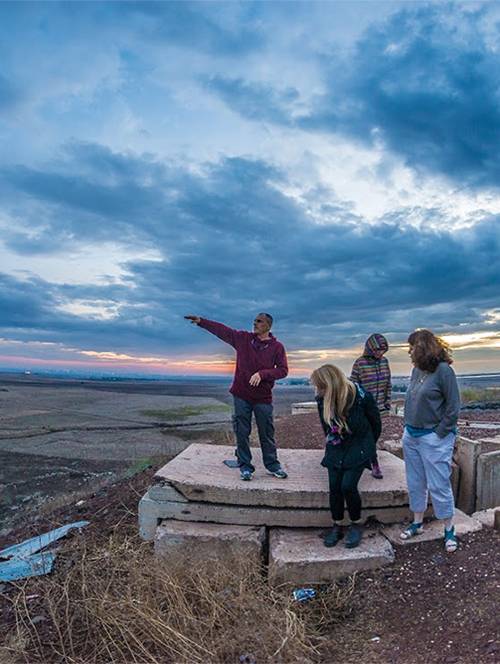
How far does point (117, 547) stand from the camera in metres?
5.85

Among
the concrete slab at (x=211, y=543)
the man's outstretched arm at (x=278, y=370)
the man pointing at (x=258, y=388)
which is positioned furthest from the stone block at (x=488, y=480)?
the concrete slab at (x=211, y=543)

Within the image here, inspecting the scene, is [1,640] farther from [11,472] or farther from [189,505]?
[11,472]

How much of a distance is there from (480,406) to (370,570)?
575 inches

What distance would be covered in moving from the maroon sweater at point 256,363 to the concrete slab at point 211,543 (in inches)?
56.0

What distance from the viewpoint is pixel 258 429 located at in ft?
20.0

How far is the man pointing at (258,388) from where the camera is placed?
601 cm

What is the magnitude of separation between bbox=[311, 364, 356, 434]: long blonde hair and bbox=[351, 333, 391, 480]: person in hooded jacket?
0.94 metres

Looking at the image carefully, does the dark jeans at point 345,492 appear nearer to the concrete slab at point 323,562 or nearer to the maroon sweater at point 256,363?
the concrete slab at point 323,562

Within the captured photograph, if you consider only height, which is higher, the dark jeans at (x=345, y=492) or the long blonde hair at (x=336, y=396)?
the long blonde hair at (x=336, y=396)

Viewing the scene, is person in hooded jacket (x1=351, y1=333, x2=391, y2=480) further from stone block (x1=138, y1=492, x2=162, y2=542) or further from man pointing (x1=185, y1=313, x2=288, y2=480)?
stone block (x1=138, y1=492, x2=162, y2=542)

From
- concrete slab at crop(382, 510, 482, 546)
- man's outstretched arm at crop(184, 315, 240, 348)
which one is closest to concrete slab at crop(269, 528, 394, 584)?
concrete slab at crop(382, 510, 482, 546)

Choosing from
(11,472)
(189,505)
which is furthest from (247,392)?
(11,472)

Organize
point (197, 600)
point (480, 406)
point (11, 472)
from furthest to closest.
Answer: point (480, 406) < point (11, 472) < point (197, 600)

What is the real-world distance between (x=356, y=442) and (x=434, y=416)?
0.76m
